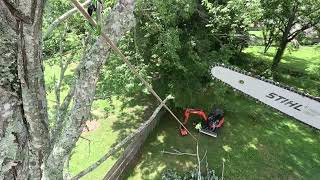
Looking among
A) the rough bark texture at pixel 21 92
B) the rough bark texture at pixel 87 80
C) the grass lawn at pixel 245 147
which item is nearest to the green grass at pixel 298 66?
the grass lawn at pixel 245 147

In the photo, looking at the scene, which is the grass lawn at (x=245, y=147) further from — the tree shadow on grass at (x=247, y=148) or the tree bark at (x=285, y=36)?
the tree bark at (x=285, y=36)

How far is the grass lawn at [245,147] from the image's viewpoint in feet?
27.7

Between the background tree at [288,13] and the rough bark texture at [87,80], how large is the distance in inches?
375

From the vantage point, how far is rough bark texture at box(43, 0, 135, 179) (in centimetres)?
154

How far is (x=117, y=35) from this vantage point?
154cm

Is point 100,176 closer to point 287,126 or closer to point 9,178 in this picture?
point 287,126

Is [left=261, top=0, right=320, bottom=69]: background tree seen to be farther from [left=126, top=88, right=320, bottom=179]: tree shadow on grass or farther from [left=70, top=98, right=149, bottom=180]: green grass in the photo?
[left=70, top=98, right=149, bottom=180]: green grass

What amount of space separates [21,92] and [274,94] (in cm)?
508

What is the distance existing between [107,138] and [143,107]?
5.31 ft

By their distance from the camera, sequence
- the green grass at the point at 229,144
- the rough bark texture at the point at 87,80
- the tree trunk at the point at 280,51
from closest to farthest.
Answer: the rough bark texture at the point at 87,80
the green grass at the point at 229,144
the tree trunk at the point at 280,51

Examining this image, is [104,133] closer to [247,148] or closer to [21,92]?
[247,148]

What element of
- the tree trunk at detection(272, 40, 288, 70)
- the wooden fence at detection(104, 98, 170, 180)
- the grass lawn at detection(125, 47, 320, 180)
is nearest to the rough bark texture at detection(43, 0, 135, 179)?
the wooden fence at detection(104, 98, 170, 180)

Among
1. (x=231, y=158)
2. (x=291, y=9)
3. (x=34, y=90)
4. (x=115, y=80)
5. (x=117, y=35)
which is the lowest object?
(x=231, y=158)

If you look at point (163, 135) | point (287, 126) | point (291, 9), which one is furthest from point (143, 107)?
point (291, 9)
